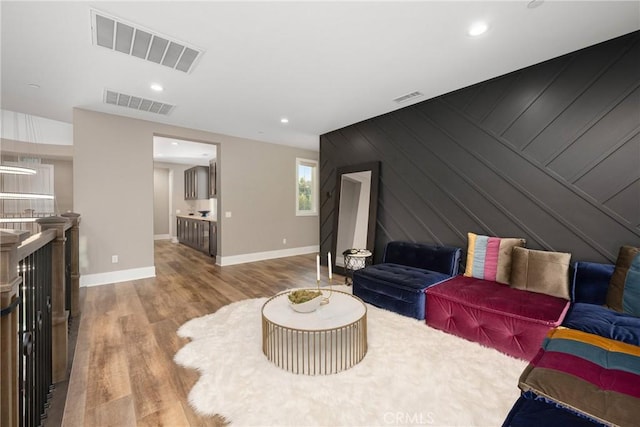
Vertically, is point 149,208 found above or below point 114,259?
above

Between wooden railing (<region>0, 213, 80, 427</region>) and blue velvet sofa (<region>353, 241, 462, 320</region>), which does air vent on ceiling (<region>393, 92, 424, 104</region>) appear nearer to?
blue velvet sofa (<region>353, 241, 462, 320</region>)

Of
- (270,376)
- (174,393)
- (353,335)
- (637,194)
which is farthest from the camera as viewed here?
(637,194)

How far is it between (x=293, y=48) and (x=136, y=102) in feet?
8.64

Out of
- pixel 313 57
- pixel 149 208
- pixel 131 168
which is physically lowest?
pixel 149 208

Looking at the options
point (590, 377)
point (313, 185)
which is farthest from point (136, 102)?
point (590, 377)

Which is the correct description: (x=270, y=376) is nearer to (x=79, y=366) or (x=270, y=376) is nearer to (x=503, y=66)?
(x=79, y=366)

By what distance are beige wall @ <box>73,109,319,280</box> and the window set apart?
0.92 meters

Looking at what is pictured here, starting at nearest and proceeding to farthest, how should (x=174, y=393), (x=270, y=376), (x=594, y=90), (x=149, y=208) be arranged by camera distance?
1. (x=174, y=393)
2. (x=270, y=376)
3. (x=594, y=90)
4. (x=149, y=208)

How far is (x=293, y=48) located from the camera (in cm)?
247

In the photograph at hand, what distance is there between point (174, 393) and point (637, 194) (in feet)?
12.7

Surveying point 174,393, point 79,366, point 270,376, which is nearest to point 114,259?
point 79,366

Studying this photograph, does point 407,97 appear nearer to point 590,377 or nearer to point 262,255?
point 590,377

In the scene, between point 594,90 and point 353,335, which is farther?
point 594,90

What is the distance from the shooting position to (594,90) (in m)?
2.39
